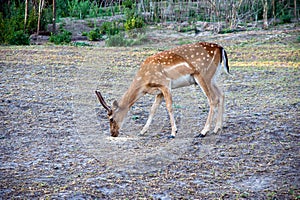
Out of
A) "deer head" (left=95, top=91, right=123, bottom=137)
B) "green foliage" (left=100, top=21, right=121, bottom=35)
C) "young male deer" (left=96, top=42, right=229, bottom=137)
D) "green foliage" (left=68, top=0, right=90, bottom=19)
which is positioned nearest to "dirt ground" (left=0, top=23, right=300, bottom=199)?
"deer head" (left=95, top=91, right=123, bottom=137)

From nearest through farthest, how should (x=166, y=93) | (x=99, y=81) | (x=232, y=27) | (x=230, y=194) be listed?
(x=230, y=194), (x=166, y=93), (x=99, y=81), (x=232, y=27)

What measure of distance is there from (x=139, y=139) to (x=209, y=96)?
1.30 metres

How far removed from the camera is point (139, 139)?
7.54 metres

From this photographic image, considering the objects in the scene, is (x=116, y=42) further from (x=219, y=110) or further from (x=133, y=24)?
(x=219, y=110)

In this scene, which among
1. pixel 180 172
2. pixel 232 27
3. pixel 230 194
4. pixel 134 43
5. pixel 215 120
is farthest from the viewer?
pixel 232 27

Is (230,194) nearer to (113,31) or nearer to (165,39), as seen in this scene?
(165,39)

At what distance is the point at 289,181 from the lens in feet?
18.7

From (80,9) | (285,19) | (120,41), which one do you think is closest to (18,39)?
(120,41)

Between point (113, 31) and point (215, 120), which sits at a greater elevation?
point (113, 31)

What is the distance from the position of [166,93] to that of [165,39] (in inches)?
377

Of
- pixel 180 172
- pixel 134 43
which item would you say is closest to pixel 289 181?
pixel 180 172

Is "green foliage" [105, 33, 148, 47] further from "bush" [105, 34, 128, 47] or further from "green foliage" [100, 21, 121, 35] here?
"green foliage" [100, 21, 121, 35]

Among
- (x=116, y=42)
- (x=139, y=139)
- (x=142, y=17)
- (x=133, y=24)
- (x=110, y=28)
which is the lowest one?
(x=139, y=139)

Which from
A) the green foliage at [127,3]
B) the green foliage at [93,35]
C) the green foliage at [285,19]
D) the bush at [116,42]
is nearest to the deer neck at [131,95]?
the bush at [116,42]
